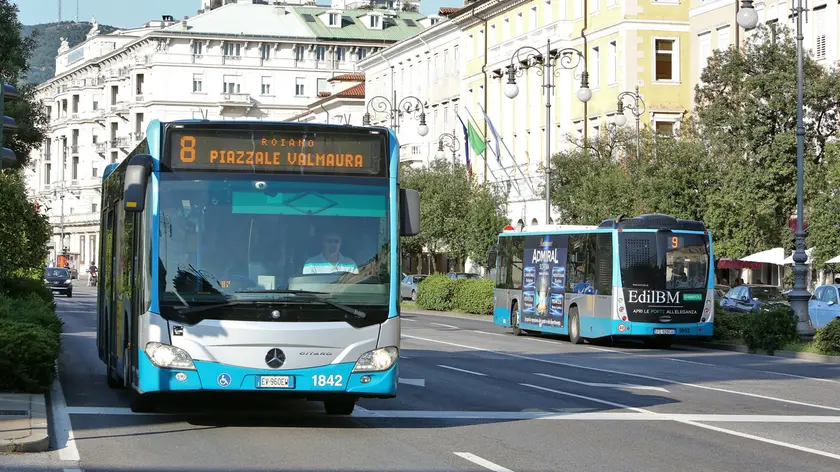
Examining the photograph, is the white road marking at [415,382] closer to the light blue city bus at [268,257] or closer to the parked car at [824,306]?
the light blue city bus at [268,257]

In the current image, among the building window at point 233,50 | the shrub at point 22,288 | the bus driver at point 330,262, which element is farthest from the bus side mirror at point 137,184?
the building window at point 233,50

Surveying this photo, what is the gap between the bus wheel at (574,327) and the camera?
3469 cm

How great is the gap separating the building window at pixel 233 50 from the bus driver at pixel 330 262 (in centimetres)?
12178

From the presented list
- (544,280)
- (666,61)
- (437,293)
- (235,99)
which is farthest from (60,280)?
(235,99)

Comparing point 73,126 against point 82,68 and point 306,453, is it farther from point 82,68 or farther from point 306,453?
point 306,453

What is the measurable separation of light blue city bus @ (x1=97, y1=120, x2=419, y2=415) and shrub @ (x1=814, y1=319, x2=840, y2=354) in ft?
56.4

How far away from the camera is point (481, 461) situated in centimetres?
1209

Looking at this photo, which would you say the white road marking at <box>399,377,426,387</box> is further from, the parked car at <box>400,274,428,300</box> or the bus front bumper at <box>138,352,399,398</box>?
the parked car at <box>400,274,428,300</box>

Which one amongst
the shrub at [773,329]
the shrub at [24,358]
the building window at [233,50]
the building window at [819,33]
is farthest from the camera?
the building window at [233,50]

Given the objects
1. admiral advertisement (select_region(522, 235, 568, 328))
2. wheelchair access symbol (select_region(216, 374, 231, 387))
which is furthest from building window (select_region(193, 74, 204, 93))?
wheelchair access symbol (select_region(216, 374, 231, 387))

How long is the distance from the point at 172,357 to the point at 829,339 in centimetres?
1880

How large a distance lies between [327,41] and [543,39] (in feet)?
231

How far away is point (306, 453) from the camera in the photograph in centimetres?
1248

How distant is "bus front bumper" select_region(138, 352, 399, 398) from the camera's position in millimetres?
13633
